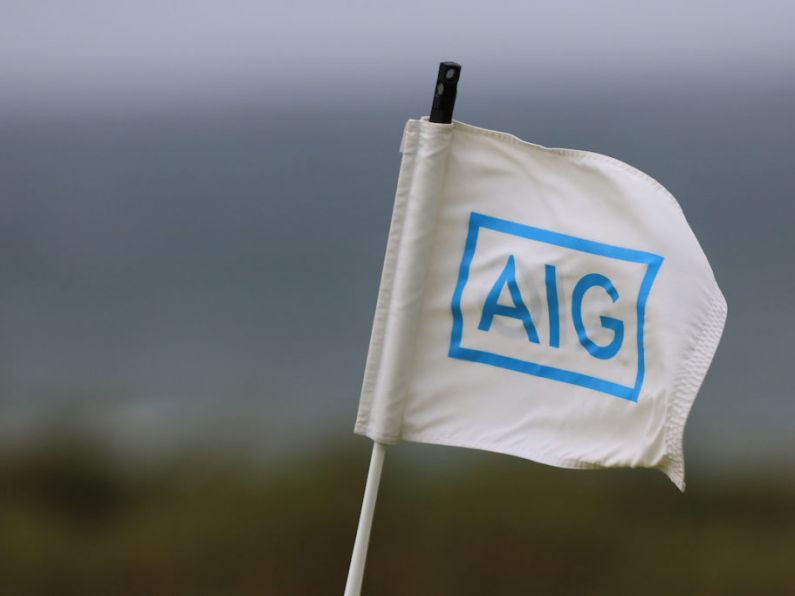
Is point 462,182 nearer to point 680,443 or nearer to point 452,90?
point 452,90

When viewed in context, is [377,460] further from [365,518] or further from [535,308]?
[535,308]

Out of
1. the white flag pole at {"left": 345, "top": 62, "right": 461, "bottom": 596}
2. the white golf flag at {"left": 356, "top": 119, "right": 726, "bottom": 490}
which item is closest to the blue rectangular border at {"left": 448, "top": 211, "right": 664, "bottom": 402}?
the white golf flag at {"left": 356, "top": 119, "right": 726, "bottom": 490}

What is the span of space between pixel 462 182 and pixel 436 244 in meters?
0.07

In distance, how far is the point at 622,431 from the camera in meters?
1.09

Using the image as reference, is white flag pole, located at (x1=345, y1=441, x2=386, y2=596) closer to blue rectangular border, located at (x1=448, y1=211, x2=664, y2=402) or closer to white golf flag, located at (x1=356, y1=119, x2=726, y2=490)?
white golf flag, located at (x1=356, y1=119, x2=726, y2=490)

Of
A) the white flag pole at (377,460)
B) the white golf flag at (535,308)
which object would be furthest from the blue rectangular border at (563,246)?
the white flag pole at (377,460)

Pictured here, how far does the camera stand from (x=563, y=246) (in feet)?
3.62

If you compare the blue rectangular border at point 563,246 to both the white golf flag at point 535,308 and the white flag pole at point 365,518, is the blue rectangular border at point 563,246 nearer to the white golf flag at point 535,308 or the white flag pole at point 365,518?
the white golf flag at point 535,308

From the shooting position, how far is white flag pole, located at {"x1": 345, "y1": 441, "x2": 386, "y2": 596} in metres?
1.06

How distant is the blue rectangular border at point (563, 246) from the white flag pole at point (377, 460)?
0.11 meters

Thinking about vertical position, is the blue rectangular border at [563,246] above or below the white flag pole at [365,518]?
above

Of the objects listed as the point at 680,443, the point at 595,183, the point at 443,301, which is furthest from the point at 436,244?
the point at 680,443

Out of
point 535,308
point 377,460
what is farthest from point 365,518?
point 535,308

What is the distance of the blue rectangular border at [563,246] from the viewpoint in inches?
43.0
